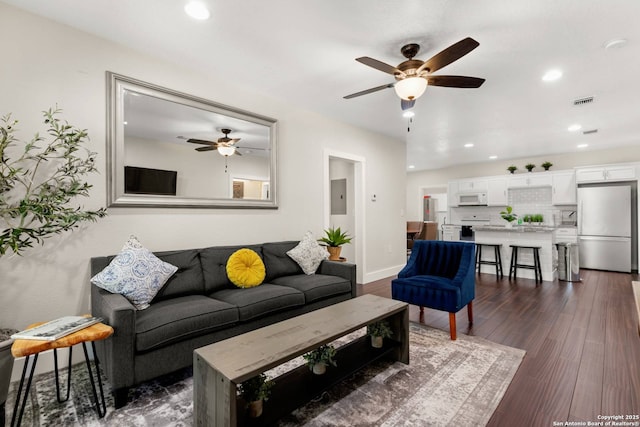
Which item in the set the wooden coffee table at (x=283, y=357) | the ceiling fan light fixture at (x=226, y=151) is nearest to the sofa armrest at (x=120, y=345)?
the wooden coffee table at (x=283, y=357)

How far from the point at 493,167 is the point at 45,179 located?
9021mm

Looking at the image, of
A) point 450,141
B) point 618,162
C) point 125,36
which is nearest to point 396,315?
point 125,36

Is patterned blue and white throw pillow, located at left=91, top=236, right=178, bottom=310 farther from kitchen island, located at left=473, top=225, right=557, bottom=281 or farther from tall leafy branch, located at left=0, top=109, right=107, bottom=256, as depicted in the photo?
kitchen island, located at left=473, top=225, right=557, bottom=281

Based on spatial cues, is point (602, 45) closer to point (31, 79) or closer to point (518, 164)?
point (31, 79)

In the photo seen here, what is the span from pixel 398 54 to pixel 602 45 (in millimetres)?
1695

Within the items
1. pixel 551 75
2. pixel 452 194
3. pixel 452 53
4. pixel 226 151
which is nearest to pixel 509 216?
pixel 452 194

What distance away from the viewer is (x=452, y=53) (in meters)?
2.15

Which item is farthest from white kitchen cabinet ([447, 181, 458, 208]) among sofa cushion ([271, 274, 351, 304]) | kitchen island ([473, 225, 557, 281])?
sofa cushion ([271, 274, 351, 304])

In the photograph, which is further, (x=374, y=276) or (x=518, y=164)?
(x=518, y=164)

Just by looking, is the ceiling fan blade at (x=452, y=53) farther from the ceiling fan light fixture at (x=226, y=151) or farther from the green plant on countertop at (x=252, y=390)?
the green plant on countertop at (x=252, y=390)

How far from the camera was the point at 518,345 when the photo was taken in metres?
2.58

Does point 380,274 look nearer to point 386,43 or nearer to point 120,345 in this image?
point 386,43

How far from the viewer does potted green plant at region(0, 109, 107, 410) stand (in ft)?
6.43

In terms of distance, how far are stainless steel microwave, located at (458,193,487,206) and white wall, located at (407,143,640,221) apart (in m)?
0.72
